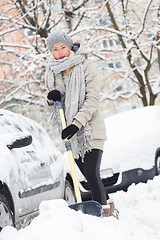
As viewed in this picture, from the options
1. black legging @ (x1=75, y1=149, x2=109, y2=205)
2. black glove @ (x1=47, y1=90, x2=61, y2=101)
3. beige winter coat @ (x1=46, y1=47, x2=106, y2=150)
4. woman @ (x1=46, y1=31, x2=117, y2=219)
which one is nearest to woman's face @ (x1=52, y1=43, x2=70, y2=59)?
woman @ (x1=46, y1=31, x2=117, y2=219)

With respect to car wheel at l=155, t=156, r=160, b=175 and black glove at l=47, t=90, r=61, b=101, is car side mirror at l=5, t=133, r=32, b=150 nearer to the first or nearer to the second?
black glove at l=47, t=90, r=61, b=101

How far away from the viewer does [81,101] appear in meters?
3.68

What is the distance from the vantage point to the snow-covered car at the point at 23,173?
10.3ft

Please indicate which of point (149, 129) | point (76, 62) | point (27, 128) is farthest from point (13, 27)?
point (76, 62)

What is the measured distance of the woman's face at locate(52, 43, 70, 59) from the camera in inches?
147

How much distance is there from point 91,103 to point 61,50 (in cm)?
60

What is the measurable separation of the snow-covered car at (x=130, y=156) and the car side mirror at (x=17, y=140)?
2.67m

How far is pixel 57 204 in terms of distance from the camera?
273 centimetres

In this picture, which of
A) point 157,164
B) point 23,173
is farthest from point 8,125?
point 157,164

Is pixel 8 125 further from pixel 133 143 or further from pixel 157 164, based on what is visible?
pixel 157 164

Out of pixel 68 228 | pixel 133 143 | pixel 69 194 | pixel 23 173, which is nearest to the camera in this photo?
pixel 68 228

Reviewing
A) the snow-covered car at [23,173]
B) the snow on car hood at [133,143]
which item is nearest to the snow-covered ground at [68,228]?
the snow-covered car at [23,173]

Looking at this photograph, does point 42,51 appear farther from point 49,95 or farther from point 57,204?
point 57,204

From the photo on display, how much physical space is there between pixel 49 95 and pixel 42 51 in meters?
8.28
